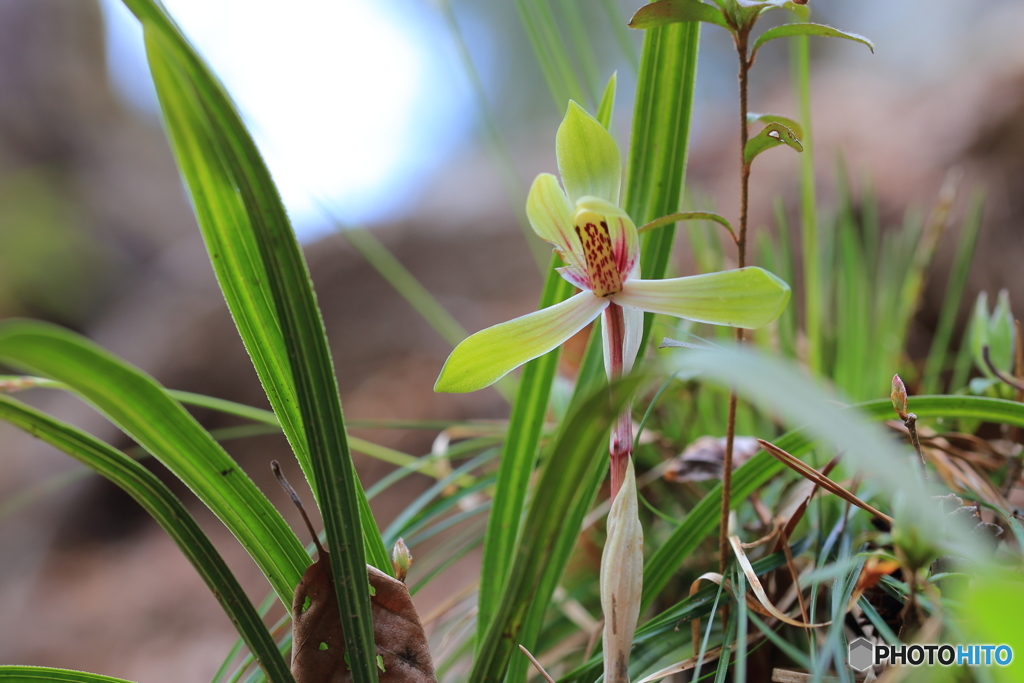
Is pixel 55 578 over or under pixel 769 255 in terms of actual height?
under

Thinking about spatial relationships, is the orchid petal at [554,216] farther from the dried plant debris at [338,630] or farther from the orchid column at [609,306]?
the dried plant debris at [338,630]

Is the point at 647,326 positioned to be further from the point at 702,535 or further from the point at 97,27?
the point at 97,27

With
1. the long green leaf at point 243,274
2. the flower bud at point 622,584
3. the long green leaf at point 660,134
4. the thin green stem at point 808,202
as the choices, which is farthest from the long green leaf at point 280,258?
the thin green stem at point 808,202

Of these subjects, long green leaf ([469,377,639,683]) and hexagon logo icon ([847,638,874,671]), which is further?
hexagon logo icon ([847,638,874,671])

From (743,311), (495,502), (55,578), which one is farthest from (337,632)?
(55,578)

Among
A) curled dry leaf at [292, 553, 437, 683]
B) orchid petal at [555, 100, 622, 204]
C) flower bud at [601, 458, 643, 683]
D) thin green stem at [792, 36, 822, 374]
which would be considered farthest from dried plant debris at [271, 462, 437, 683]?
thin green stem at [792, 36, 822, 374]

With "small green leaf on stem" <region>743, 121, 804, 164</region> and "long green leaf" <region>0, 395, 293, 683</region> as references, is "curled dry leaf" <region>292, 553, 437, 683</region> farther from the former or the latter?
"small green leaf on stem" <region>743, 121, 804, 164</region>

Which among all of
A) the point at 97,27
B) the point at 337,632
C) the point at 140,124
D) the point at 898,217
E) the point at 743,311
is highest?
the point at 97,27
